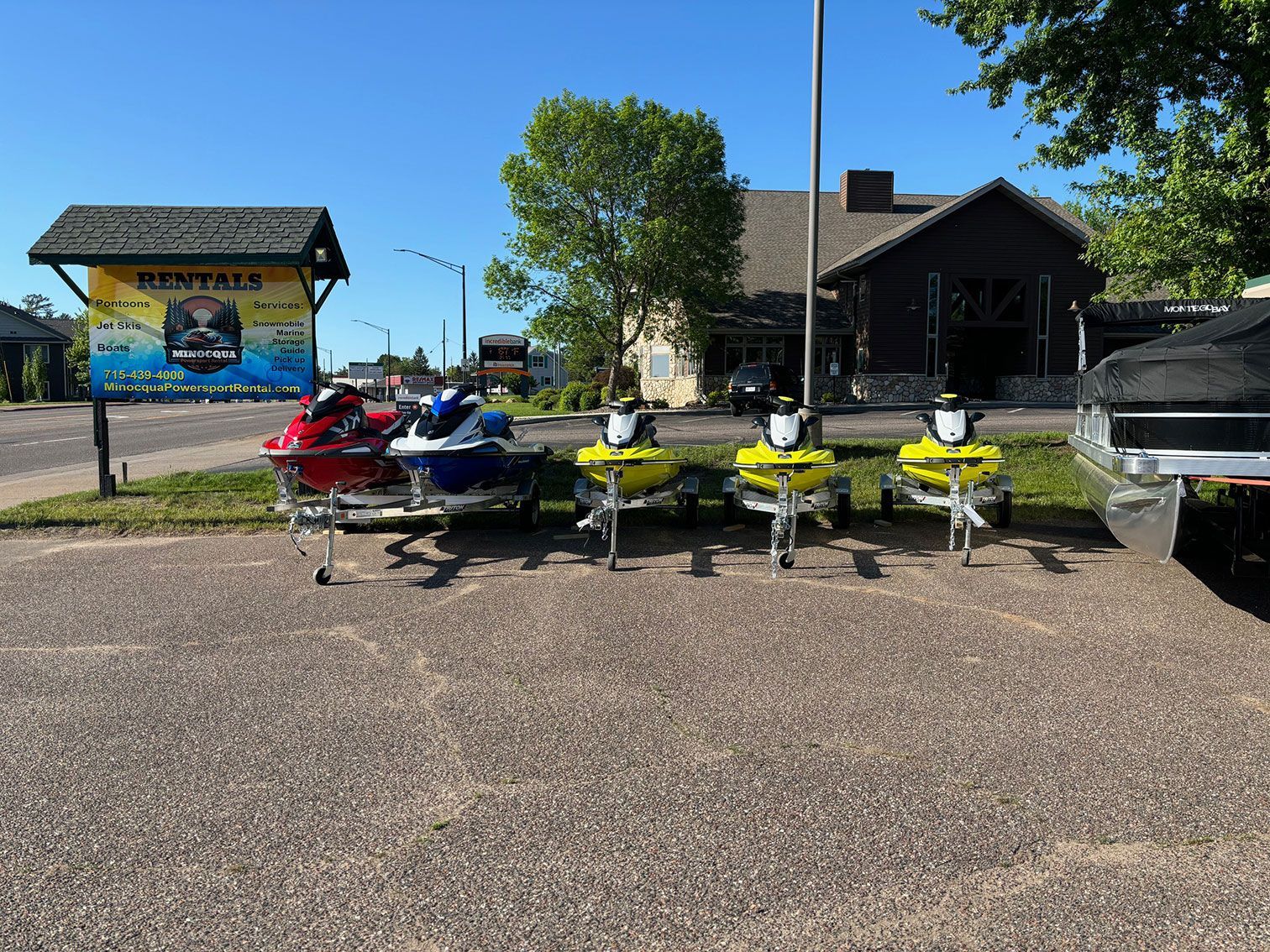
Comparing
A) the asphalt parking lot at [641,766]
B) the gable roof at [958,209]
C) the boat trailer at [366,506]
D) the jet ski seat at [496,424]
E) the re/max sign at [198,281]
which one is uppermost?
the gable roof at [958,209]

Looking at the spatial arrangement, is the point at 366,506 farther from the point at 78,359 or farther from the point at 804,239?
the point at 78,359

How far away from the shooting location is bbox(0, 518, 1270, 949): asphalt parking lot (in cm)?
284

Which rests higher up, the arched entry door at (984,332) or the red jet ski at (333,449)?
the arched entry door at (984,332)

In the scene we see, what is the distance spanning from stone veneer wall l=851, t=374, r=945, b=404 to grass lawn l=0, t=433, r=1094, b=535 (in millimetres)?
19684

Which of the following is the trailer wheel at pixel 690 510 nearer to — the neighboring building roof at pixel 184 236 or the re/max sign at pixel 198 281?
the neighboring building roof at pixel 184 236

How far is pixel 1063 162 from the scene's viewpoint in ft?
47.6

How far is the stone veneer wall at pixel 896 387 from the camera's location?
33.7m

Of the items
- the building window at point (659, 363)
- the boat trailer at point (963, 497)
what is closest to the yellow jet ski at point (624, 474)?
the boat trailer at point (963, 497)

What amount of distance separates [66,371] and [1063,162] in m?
76.2

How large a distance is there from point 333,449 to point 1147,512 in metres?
6.49

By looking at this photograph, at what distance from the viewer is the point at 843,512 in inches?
370

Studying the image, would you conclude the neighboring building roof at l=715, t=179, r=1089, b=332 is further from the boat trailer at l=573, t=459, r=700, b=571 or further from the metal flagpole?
the boat trailer at l=573, t=459, r=700, b=571

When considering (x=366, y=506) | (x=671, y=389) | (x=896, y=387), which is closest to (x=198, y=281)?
(x=366, y=506)

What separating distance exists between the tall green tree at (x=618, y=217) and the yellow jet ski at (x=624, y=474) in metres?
21.9
